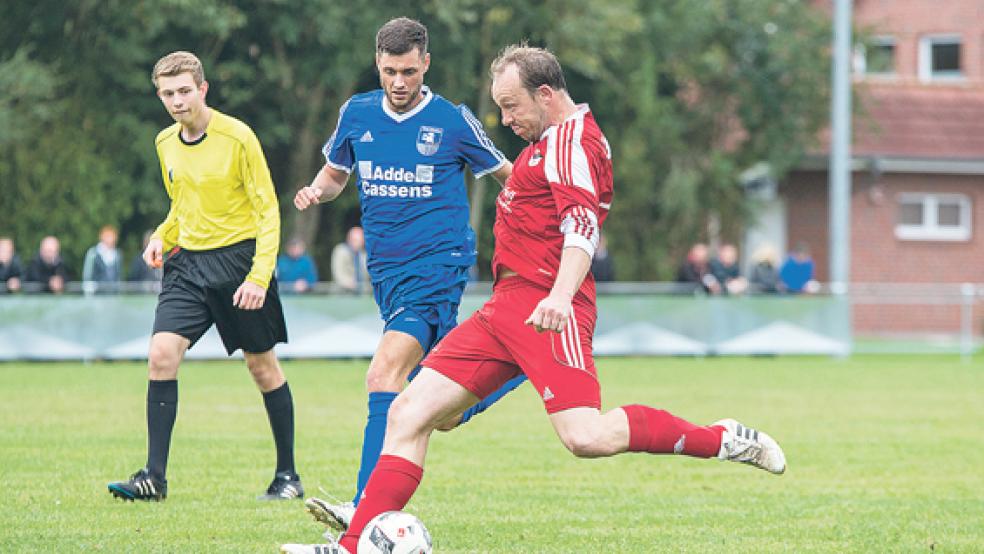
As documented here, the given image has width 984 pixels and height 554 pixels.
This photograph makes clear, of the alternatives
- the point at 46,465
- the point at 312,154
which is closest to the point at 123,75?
the point at 312,154

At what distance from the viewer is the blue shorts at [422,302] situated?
24.7ft

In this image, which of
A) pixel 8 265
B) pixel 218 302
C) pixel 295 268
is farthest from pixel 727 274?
pixel 218 302

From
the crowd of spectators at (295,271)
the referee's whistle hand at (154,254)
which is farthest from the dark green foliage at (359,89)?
the referee's whistle hand at (154,254)

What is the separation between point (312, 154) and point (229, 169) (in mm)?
20858

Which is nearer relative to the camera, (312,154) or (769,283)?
(769,283)

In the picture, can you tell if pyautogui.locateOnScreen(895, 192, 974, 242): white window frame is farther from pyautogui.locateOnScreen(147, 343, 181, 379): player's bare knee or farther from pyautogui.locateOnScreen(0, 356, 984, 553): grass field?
pyautogui.locateOnScreen(147, 343, 181, 379): player's bare knee

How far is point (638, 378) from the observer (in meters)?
19.7

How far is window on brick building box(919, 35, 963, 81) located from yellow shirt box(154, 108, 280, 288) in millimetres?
37045

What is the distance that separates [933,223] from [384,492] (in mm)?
35005

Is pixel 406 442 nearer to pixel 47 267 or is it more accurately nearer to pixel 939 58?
pixel 47 267

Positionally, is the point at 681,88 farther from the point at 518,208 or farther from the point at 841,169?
the point at 518,208

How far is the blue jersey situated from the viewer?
7590 mm

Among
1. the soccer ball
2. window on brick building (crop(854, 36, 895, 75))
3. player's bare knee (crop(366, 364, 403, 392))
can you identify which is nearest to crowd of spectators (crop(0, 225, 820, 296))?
window on brick building (crop(854, 36, 895, 75))

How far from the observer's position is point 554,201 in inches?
249
